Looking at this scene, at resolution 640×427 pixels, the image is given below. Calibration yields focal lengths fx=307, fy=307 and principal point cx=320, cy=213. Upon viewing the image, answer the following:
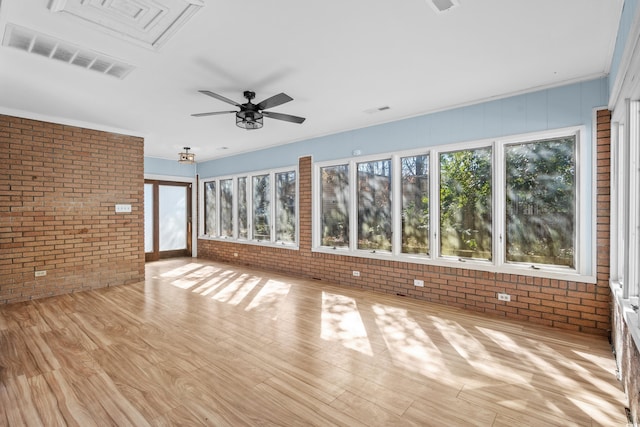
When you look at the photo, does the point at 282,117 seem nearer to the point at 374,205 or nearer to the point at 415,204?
the point at 374,205

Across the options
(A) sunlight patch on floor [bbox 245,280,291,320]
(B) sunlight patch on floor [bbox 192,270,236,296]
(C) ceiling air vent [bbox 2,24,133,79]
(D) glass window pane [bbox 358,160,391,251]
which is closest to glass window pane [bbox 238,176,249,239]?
(B) sunlight patch on floor [bbox 192,270,236,296]

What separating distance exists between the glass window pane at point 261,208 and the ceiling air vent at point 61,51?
4052mm

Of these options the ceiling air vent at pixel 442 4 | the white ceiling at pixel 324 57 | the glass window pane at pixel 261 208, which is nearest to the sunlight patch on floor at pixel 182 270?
the glass window pane at pixel 261 208

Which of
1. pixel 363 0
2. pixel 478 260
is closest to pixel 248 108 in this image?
pixel 363 0

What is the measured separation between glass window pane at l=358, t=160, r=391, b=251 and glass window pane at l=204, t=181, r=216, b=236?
4788 mm

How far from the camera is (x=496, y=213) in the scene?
405 cm

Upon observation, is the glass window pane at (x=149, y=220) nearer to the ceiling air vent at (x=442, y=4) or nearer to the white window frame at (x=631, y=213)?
the ceiling air vent at (x=442, y=4)

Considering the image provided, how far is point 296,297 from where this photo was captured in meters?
4.82

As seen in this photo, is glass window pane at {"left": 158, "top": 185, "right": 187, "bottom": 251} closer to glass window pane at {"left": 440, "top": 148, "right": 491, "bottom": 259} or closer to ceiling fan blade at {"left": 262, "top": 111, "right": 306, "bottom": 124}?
ceiling fan blade at {"left": 262, "top": 111, "right": 306, "bottom": 124}

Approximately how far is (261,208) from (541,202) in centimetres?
546

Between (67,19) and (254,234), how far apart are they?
547cm

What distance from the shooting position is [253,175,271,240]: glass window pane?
23.5 feet

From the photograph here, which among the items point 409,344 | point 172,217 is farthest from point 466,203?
point 172,217

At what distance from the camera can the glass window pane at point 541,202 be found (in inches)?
143
